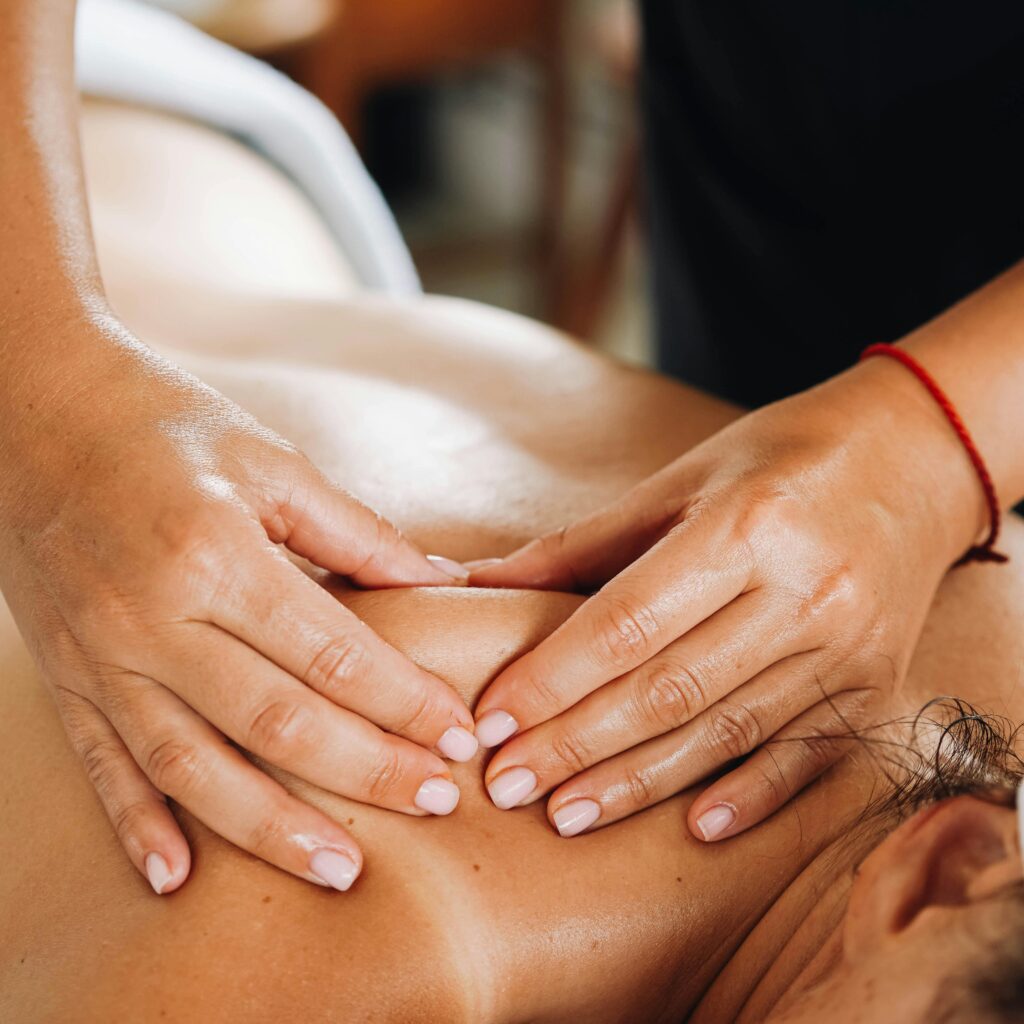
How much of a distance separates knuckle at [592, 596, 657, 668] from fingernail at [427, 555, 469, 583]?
0.49ft

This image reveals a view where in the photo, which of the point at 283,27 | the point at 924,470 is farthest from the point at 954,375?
the point at 283,27

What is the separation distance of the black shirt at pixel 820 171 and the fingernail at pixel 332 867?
920 millimetres

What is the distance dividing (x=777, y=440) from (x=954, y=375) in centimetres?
16

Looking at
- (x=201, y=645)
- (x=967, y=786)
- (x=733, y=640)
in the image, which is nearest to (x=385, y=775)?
(x=201, y=645)

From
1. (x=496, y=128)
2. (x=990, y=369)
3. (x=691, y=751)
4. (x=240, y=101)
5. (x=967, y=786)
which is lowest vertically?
(x=496, y=128)

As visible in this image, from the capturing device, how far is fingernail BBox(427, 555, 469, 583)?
86 centimetres

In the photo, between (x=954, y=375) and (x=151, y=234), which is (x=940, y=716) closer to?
(x=954, y=375)

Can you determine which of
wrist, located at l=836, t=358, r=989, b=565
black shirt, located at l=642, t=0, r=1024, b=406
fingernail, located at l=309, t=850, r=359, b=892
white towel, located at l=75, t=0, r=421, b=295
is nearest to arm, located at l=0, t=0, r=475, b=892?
fingernail, located at l=309, t=850, r=359, b=892

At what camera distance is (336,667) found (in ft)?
2.35

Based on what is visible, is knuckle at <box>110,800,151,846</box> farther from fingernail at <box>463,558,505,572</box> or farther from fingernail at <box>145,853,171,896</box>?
fingernail at <box>463,558,505,572</box>

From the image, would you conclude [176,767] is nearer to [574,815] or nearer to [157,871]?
[157,871]

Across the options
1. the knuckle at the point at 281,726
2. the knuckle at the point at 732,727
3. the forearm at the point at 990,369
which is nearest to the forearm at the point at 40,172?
the knuckle at the point at 281,726

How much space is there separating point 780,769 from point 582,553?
0.21 m

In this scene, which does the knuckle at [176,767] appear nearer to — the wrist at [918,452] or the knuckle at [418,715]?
the knuckle at [418,715]
